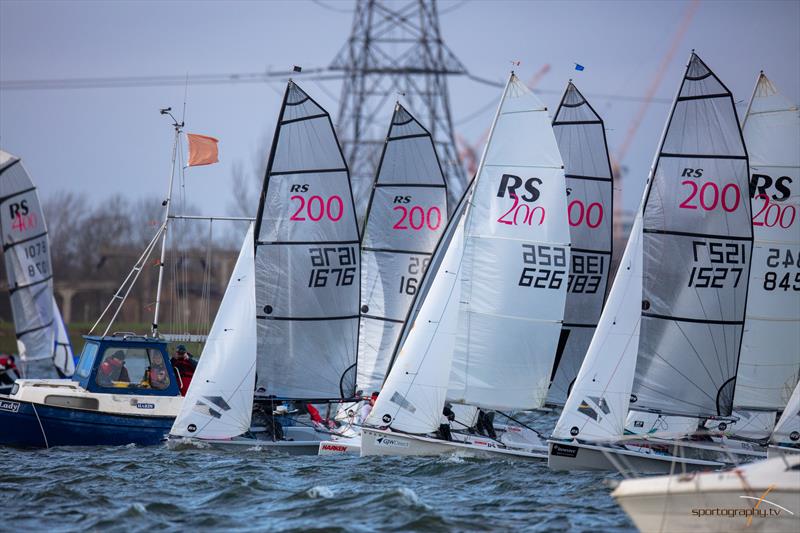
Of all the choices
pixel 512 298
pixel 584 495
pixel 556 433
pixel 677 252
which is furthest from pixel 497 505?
pixel 677 252

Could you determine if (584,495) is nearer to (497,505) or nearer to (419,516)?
(497,505)

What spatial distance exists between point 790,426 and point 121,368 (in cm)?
1025

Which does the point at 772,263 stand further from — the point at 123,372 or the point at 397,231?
the point at 123,372

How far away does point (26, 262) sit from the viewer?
96.6 feet

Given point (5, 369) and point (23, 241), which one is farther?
point (5, 369)

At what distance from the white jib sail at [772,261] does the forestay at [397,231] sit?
6026mm

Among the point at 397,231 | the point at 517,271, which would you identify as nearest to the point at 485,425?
the point at 517,271

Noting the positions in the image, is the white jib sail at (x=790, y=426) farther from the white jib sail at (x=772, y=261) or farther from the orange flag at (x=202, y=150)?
the orange flag at (x=202, y=150)

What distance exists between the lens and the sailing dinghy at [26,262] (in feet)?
95.3

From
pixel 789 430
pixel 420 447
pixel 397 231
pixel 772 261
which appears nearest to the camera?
pixel 789 430

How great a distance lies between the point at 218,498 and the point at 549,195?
23.1 ft

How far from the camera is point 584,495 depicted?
16.4 metres

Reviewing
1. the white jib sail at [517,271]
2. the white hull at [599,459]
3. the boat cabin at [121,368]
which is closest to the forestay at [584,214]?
the white jib sail at [517,271]

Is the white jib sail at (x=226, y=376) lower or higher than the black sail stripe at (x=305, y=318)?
lower
